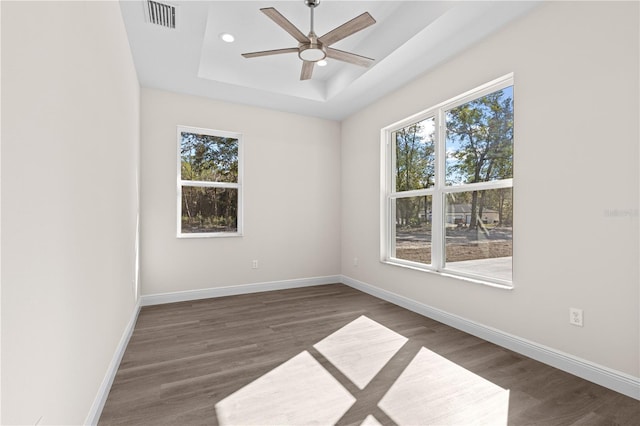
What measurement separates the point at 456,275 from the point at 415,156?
152 cm

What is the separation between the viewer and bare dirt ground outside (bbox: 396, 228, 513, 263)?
2.84m

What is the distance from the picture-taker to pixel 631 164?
1.95m

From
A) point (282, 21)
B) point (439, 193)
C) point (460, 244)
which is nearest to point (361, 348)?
point (460, 244)

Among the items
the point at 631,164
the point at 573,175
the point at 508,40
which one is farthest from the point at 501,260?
the point at 508,40

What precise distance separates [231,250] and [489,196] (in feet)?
10.8

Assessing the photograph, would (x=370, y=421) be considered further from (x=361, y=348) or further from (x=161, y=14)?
(x=161, y=14)

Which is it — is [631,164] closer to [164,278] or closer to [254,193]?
[254,193]

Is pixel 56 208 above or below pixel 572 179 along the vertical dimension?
below

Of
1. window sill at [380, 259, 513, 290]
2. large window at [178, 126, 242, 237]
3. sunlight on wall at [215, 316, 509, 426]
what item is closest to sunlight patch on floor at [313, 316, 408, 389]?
sunlight on wall at [215, 316, 509, 426]

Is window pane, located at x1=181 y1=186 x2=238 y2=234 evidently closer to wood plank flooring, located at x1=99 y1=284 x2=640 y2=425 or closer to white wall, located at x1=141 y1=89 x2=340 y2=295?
white wall, located at x1=141 y1=89 x2=340 y2=295

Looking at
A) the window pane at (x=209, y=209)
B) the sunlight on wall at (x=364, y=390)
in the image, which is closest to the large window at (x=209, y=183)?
the window pane at (x=209, y=209)

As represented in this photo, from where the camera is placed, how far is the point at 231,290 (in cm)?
441

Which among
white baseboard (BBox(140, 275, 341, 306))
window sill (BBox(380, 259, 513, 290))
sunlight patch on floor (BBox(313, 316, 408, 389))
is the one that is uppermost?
window sill (BBox(380, 259, 513, 290))

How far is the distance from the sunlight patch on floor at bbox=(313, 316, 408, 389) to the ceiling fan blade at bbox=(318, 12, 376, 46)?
101 inches
